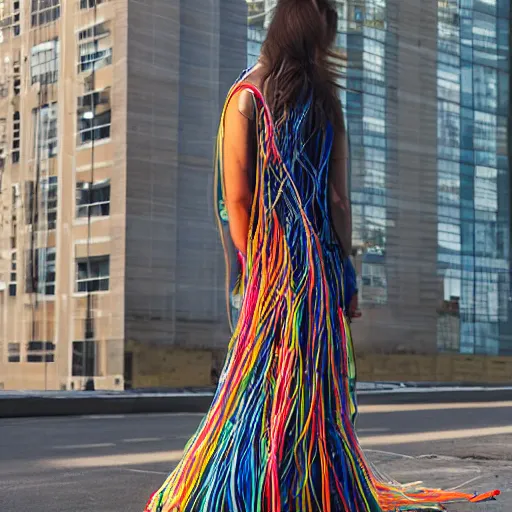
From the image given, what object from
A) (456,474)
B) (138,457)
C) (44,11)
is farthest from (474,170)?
(456,474)

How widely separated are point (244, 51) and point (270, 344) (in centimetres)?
1928

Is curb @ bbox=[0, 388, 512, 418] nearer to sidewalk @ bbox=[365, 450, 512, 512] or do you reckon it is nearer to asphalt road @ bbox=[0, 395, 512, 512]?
asphalt road @ bbox=[0, 395, 512, 512]

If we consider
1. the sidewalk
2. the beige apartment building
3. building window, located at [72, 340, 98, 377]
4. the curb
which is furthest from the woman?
building window, located at [72, 340, 98, 377]

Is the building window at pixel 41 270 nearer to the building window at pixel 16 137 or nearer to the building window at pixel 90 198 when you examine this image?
the building window at pixel 90 198

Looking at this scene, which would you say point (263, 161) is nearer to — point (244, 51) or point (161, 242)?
point (161, 242)

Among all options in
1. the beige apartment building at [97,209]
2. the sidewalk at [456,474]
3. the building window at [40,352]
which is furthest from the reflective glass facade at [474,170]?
the sidewalk at [456,474]

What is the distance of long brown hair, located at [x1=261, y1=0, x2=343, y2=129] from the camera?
2891 millimetres

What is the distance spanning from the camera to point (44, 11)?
20109 mm

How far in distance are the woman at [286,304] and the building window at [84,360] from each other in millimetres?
16476

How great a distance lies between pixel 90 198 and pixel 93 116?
1403mm

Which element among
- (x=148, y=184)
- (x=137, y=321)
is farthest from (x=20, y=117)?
(x=137, y=321)

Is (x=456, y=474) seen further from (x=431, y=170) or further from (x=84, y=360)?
(x=431, y=170)

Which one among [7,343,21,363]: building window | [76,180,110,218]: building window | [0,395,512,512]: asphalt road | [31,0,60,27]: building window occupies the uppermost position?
[31,0,60,27]: building window

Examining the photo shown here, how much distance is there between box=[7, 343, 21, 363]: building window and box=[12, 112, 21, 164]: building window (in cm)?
315
